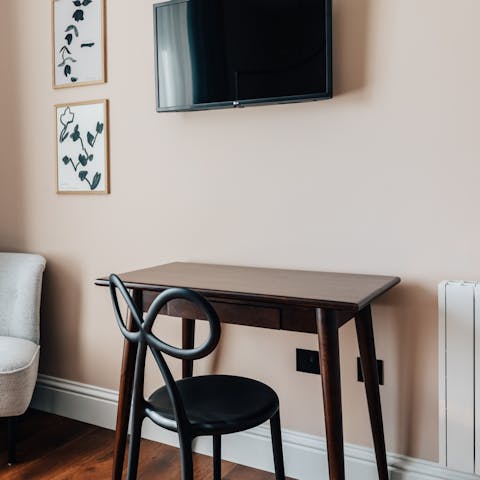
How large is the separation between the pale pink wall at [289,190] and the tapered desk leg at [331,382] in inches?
20.1

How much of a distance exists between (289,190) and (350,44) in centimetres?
55

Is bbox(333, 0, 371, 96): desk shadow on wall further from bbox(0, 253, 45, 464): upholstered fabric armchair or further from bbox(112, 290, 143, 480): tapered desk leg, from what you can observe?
bbox(0, 253, 45, 464): upholstered fabric armchair

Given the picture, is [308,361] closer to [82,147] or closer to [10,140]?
[82,147]

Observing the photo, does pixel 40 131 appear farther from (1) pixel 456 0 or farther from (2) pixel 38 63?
(1) pixel 456 0

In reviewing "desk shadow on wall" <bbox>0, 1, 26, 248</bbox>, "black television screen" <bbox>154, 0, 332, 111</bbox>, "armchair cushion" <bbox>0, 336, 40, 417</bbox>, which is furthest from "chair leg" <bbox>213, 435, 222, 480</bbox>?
"desk shadow on wall" <bbox>0, 1, 26, 248</bbox>

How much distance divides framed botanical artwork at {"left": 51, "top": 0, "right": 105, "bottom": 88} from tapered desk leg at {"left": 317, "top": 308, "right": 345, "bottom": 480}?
1.57m

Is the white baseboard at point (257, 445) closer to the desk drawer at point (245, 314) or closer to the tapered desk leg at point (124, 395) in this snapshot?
the tapered desk leg at point (124, 395)

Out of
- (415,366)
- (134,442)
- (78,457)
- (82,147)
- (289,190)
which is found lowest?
(78,457)

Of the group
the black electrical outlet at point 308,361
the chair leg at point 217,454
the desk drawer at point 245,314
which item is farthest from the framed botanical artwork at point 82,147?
the chair leg at point 217,454

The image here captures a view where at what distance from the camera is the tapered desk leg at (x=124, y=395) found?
5.98 ft

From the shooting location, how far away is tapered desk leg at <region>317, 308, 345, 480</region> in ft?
Result: 4.98

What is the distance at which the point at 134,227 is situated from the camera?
8.11ft

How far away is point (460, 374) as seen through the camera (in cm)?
174

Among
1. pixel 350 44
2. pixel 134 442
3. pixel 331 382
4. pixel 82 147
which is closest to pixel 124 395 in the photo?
pixel 134 442
